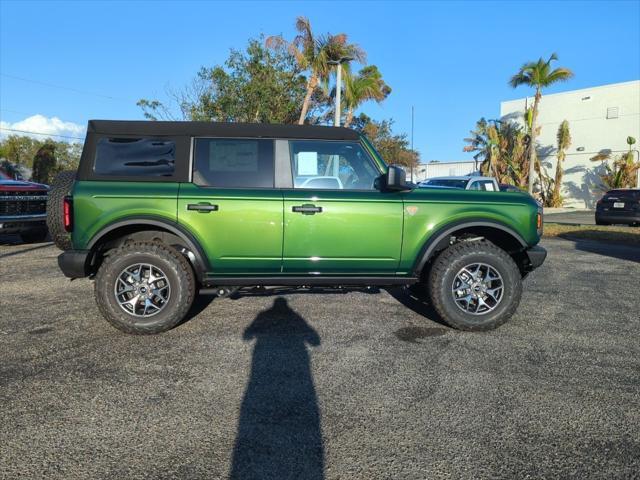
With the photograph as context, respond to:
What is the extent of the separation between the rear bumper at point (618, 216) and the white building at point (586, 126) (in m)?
19.1

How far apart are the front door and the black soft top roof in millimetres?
109

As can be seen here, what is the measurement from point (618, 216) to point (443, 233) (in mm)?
14490

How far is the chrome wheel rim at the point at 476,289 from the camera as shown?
4.38 metres

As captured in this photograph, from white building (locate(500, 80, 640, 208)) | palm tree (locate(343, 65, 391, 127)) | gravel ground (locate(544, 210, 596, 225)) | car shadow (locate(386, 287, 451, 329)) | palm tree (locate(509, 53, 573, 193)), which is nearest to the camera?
car shadow (locate(386, 287, 451, 329))

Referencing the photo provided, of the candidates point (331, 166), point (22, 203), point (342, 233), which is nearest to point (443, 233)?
point (342, 233)

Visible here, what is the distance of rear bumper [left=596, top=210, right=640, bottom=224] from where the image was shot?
50.2 ft

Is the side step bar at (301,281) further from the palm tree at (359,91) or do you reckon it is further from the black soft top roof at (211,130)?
the palm tree at (359,91)

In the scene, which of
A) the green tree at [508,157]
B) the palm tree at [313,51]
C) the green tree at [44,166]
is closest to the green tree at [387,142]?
the green tree at [508,157]

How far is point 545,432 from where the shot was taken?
101 inches

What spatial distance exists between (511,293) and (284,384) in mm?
2451

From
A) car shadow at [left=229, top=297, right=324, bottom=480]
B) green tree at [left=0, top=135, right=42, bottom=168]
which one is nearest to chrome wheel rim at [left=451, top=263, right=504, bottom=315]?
car shadow at [left=229, top=297, right=324, bottom=480]

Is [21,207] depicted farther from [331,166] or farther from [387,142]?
[387,142]

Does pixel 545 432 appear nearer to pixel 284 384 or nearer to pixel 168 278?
pixel 284 384

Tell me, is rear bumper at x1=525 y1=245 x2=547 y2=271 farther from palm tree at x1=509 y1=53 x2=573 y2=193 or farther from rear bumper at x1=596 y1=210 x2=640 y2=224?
palm tree at x1=509 y1=53 x2=573 y2=193
